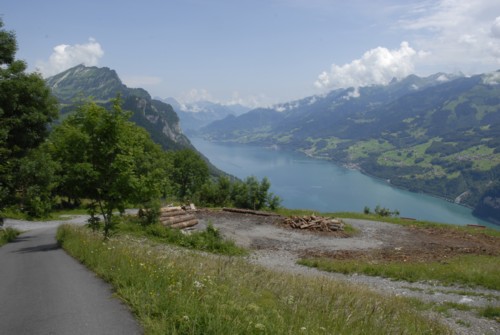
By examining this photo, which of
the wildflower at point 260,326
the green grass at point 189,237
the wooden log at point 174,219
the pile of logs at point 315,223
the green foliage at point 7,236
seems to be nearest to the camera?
the wildflower at point 260,326

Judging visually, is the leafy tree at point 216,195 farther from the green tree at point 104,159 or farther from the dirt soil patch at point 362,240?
the green tree at point 104,159

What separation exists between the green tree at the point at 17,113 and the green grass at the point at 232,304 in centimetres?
2136

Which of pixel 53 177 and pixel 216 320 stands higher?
pixel 53 177

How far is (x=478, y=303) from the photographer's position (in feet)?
44.8

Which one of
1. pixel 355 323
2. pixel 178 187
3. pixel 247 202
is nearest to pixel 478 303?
pixel 355 323

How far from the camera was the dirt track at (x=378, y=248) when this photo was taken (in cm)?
1407

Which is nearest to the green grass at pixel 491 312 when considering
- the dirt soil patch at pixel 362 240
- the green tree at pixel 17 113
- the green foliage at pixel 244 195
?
the dirt soil patch at pixel 362 240

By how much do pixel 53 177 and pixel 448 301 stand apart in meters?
26.6

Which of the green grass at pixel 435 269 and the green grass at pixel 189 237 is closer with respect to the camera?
the green grass at pixel 435 269

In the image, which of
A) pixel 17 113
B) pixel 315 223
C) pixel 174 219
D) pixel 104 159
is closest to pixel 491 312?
pixel 104 159

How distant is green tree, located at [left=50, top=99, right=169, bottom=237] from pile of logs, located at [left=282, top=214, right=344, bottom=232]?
13.9 meters

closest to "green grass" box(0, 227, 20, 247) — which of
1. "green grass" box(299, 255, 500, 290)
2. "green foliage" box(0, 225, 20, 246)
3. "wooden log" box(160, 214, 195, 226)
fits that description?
"green foliage" box(0, 225, 20, 246)

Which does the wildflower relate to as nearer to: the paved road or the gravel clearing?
the paved road

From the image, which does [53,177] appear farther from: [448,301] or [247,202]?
[448,301]
